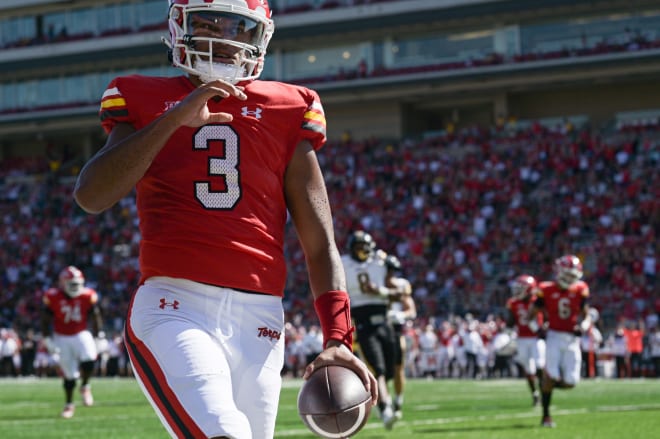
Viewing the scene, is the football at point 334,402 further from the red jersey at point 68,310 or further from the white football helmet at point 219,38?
the red jersey at point 68,310

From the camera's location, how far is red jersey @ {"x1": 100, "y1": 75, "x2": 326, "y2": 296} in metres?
3.59

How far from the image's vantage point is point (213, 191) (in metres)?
3.64

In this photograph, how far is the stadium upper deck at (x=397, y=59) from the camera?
1404 inches

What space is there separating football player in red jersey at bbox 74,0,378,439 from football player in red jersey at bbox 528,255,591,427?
9.41 metres

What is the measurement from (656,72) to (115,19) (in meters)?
21.3

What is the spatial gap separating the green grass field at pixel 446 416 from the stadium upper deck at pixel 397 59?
58.0 feet

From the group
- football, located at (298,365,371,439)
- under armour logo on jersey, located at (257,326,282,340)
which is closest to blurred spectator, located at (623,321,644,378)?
under armour logo on jersey, located at (257,326,282,340)

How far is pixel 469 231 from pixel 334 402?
92.7 feet

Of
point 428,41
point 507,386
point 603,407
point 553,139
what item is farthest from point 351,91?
point 603,407

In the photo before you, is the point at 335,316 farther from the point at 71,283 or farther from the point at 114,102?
the point at 71,283

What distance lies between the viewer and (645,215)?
28.7 meters

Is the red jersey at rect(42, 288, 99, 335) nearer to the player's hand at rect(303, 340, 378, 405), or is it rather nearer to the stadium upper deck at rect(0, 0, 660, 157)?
the player's hand at rect(303, 340, 378, 405)

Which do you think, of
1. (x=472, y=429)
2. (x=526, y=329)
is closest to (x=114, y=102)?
(x=472, y=429)

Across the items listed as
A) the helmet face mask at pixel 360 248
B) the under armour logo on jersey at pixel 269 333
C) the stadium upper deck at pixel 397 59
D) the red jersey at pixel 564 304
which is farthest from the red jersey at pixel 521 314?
the stadium upper deck at pixel 397 59
